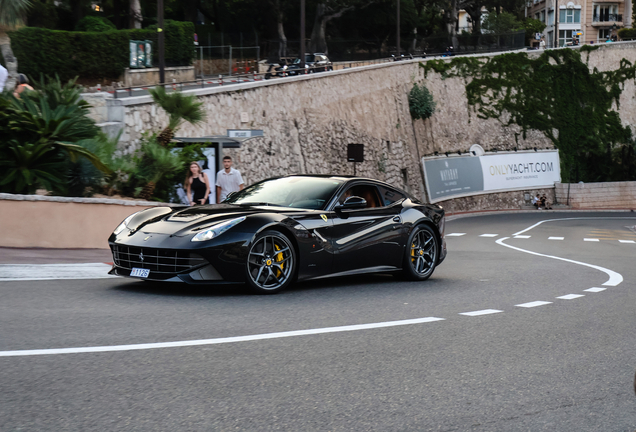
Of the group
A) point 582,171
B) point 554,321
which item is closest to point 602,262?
point 554,321

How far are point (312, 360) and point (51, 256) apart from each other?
6.91 m

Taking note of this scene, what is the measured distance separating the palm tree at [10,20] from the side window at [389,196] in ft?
82.9

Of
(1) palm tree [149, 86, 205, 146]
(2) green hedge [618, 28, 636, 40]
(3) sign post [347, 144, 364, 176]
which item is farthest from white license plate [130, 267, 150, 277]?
(2) green hedge [618, 28, 636, 40]

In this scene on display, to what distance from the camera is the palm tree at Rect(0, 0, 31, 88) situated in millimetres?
32906

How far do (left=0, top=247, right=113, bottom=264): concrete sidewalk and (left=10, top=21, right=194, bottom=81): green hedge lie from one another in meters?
27.4

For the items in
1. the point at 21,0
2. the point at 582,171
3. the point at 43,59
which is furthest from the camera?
the point at 582,171

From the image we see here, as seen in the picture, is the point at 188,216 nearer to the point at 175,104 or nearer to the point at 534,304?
the point at 534,304

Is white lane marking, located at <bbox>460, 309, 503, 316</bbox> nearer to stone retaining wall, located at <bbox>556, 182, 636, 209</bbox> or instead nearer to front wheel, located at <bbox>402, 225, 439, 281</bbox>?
front wheel, located at <bbox>402, 225, 439, 281</bbox>

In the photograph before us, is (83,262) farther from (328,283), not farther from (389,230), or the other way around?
(389,230)

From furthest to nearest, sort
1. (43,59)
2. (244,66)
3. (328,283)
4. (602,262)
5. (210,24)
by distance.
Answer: (210,24)
(244,66)
(43,59)
(602,262)
(328,283)

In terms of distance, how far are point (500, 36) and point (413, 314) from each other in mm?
59035

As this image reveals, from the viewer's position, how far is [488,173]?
52469mm

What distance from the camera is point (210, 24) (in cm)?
7025

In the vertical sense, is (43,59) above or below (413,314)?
above
